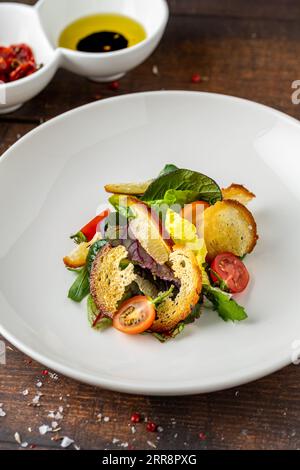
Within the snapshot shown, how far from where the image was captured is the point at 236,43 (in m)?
3.14

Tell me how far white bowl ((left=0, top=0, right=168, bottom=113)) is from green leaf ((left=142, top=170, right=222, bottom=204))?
31.2 inches

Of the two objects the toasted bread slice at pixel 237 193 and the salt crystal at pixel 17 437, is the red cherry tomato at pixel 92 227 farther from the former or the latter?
the salt crystal at pixel 17 437

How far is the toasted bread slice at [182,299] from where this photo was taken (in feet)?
6.31

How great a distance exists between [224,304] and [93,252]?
0.38 m

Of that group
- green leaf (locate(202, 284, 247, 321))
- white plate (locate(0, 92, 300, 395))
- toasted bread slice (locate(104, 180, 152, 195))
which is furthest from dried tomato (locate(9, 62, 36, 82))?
green leaf (locate(202, 284, 247, 321))

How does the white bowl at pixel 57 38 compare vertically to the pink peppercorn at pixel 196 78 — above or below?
above

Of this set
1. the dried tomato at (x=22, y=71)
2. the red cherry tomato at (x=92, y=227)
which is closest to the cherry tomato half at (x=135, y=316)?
the red cherry tomato at (x=92, y=227)

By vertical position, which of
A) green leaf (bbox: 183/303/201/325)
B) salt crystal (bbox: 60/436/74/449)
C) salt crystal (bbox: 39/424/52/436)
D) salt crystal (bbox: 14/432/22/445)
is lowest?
salt crystal (bbox: 60/436/74/449)

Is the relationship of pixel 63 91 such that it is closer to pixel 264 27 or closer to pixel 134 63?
pixel 134 63

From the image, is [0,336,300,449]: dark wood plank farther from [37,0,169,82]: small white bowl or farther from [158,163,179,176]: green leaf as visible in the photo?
[37,0,169,82]: small white bowl

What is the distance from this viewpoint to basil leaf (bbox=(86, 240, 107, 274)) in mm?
2062

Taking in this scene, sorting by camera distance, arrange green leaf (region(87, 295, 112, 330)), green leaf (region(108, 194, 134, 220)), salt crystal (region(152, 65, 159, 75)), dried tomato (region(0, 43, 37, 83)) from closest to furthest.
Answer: green leaf (region(87, 295, 112, 330))
green leaf (region(108, 194, 134, 220))
dried tomato (region(0, 43, 37, 83))
salt crystal (region(152, 65, 159, 75))

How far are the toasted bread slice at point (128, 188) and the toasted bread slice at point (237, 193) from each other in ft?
0.73

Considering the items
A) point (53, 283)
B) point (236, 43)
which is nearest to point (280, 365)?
point (53, 283)
